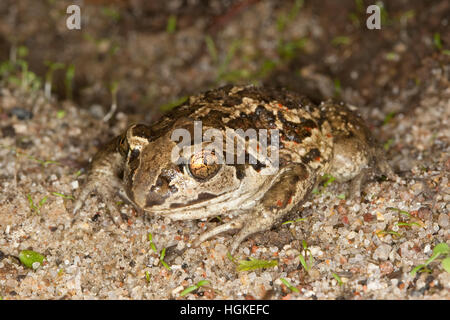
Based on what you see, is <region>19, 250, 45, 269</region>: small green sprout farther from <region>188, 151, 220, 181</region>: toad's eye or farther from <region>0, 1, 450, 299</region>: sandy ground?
<region>188, 151, 220, 181</region>: toad's eye

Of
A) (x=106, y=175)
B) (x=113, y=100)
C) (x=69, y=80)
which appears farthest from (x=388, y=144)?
(x=69, y=80)

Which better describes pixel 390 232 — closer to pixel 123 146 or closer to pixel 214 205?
pixel 214 205

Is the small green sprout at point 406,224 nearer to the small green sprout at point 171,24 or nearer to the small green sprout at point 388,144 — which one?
the small green sprout at point 388,144

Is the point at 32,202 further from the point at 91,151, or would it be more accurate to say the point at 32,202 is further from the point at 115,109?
the point at 115,109

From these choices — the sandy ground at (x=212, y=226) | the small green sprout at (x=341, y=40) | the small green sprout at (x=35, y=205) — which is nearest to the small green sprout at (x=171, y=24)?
the sandy ground at (x=212, y=226)

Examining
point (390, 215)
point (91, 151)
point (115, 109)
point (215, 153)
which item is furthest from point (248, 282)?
point (115, 109)

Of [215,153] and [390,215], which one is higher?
[215,153]
